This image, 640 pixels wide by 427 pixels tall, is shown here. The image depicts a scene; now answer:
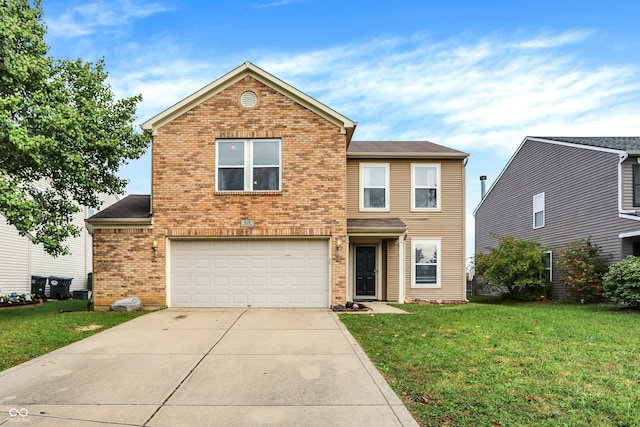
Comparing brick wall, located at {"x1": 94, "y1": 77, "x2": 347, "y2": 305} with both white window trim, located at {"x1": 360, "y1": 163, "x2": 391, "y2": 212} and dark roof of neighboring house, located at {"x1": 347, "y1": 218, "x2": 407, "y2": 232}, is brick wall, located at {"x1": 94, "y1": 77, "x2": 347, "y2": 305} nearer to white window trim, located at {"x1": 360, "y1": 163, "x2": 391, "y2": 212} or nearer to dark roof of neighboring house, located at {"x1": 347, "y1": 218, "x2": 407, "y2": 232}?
dark roof of neighboring house, located at {"x1": 347, "y1": 218, "x2": 407, "y2": 232}

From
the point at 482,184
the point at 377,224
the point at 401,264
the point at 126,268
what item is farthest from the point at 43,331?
the point at 482,184

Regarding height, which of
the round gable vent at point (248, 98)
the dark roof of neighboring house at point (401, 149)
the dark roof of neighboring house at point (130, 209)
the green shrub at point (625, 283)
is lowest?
the green shrub at point (625, 283)

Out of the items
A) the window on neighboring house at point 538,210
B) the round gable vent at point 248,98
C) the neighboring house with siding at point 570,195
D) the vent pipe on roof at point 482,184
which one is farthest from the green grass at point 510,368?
the vent pipe on roof at point 482,184

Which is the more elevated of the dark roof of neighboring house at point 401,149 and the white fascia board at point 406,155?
the dark roof of neighboring house at point 401,149

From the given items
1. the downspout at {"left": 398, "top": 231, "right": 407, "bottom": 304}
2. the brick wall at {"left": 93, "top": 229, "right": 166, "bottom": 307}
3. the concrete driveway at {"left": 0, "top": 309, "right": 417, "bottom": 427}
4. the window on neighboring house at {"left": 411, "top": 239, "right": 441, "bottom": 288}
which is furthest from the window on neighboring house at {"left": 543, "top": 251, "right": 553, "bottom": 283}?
the brick wall at {"left": 93, "top": 229, "right": 166, "bottom": 307}

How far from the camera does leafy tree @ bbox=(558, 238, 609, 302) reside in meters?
15.2

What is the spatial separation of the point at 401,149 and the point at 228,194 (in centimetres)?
723

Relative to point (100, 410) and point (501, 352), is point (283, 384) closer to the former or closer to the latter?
point (100, 410)

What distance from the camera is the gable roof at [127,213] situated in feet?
42.4

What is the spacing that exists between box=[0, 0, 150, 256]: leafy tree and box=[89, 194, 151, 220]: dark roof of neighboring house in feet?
2.19

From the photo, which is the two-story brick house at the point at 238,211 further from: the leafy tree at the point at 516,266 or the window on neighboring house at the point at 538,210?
the window on neighboring house at the point at 538,210

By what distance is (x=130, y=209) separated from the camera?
14148 mm

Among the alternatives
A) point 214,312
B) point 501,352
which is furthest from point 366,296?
point 501,352

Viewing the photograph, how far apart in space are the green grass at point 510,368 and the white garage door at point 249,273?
3.01 meters
